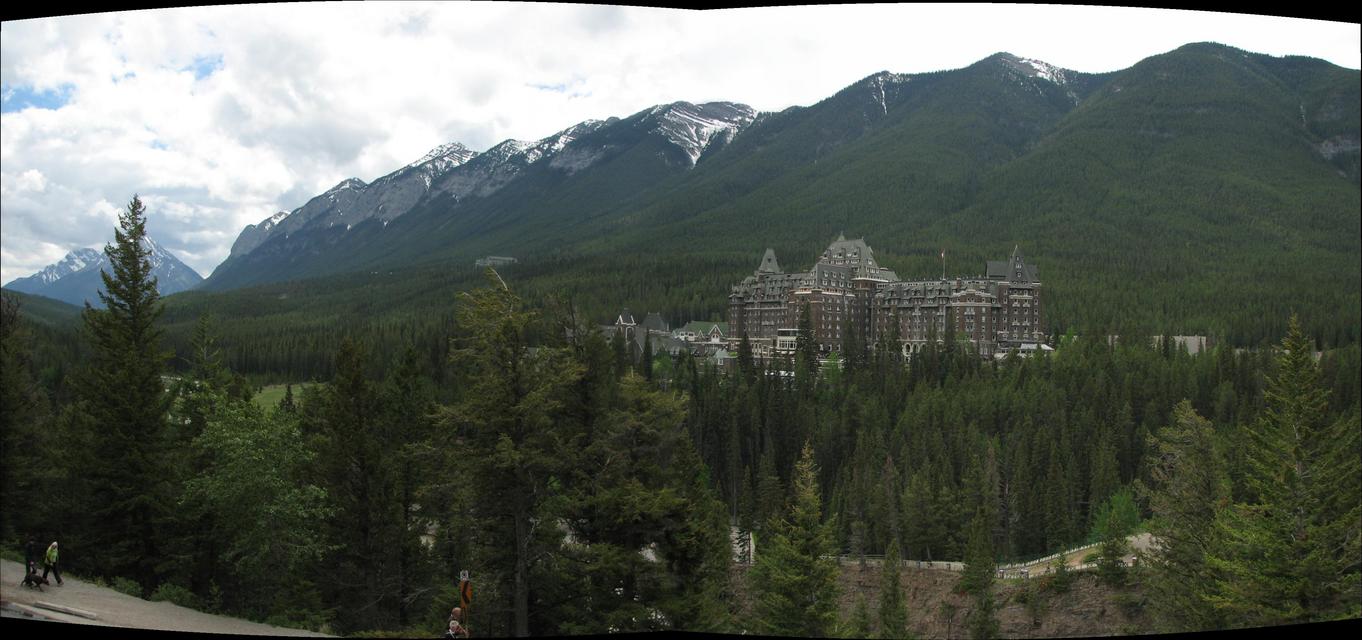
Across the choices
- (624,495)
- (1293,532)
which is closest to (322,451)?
(624,495)

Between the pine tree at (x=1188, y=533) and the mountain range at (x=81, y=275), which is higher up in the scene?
the mountain range at (x=81, y=275)

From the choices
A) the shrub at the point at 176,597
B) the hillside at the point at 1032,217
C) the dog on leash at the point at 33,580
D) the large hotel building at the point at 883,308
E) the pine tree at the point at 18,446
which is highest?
the hillside at the point at 1032,217

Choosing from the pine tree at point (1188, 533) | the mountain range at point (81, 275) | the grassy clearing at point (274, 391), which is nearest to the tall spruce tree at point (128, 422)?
the mountain range at point (81, 275)

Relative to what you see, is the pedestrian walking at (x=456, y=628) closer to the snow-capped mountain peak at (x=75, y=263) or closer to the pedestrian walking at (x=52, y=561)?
the pedestrian walking at (x=52, y=561)

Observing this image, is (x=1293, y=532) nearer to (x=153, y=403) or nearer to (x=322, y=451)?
(x=322, y=451)

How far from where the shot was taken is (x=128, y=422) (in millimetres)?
22984

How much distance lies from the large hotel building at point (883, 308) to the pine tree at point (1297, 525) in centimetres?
5761

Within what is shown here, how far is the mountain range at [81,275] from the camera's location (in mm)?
26859

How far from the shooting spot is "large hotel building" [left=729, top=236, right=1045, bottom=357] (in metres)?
84.1

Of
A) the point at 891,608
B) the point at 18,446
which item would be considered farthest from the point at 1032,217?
the point at 18,446

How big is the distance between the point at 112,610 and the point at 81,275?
90.6 ft

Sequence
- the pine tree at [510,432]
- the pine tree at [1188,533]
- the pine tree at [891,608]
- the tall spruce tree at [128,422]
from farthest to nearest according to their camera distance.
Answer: the pine tree at [891,608] < the pine tree at [1188,533] < the tall spruce tree at [128,422] < the pine tree at [510,432]

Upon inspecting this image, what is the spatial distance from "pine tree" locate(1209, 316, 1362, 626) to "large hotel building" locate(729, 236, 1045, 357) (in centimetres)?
5761

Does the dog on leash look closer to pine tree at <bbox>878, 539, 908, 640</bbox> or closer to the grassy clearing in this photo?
pine tree at <bbox>878, 539, 908, 640</bbox>
